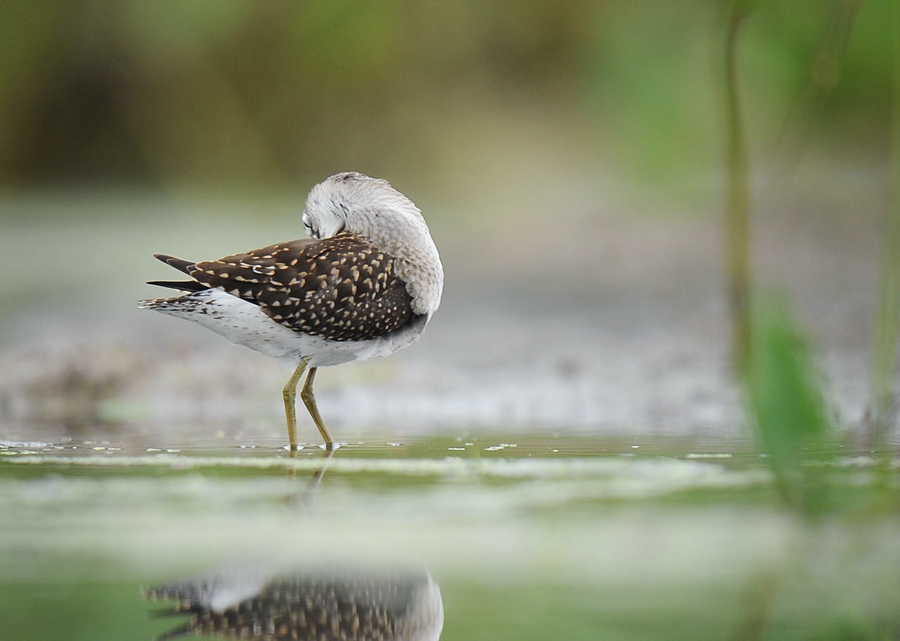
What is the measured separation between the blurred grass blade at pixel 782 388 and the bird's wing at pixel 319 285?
2.03m

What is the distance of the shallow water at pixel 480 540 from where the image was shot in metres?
2.13

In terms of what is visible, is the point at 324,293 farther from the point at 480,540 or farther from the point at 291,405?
the point at 480,540

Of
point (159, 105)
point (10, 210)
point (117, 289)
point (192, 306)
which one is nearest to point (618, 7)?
point (159, 105)

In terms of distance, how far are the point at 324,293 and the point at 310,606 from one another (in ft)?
7.11

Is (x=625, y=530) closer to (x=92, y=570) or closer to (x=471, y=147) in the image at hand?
(x=92, y=570)

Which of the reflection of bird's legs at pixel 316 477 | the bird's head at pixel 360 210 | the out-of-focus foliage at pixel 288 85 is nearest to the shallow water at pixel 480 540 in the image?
the reflection of bird's legs at pixel 316 477

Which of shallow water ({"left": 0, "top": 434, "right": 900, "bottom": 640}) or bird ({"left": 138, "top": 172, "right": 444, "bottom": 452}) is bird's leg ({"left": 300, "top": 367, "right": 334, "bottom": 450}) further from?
shallow water ({"left": 0, "top": 434, "right": 900, "bottom": 640})

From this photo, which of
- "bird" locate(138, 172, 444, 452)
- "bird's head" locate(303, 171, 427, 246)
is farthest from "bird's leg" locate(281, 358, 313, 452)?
"bird's head" locate(303, 171, 427, 246)

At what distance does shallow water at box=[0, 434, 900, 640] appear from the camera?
213 centimetres

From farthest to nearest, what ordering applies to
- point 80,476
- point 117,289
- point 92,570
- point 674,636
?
point 117,289 < point 80,476 < point 92,570 < point 674,636

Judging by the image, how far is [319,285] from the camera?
430cm

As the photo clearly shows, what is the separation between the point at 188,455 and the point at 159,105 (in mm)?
9286

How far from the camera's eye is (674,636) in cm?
199

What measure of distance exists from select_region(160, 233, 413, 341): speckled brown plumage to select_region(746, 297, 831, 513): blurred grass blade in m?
2.03
